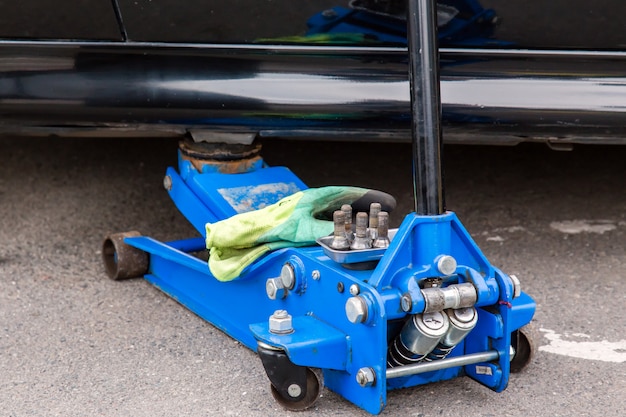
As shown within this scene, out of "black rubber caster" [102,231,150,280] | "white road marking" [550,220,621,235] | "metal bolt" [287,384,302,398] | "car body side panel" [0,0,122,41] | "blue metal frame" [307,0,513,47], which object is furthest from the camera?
"white road marking" [550,220,621,235]

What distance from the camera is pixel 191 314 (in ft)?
7.91

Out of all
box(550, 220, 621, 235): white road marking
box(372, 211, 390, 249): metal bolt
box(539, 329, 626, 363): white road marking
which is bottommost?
box(550, 220, 621, 235): white road marking

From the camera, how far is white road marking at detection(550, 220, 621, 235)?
2982 millimetres

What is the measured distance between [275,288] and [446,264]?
0.41 metres

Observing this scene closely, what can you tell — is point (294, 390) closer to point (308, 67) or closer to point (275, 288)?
point (275, 288)

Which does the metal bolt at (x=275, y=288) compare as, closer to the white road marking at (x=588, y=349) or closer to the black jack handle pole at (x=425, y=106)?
the black jack handle pole at (x=425, y=106)

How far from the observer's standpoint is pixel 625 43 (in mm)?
2268

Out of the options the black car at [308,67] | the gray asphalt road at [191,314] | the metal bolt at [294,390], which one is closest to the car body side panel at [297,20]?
the black car at [308,67]

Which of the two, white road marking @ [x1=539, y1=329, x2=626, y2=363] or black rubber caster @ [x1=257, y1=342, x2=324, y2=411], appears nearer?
black rubber caster @ [x1=257, y1=342, x2=324, y2=411]

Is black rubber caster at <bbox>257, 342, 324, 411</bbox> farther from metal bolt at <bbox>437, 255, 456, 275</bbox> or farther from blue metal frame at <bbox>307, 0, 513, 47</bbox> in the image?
blue metal frame at <bbox>307, 0, 513, 47</bbox>

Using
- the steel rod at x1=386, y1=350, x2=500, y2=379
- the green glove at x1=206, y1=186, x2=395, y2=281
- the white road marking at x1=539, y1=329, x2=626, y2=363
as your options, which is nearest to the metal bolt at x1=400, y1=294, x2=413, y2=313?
the steel rod at x1=386, y1=350, x2=500, y2=379

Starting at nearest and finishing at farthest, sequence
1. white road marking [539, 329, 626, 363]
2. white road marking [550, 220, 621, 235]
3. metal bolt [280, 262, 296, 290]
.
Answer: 1. metal bolt [280, 262, 296, 290]
2. white road marking [539, 329, 626, 363]
3. white road marking [550, 220, 621, 235]

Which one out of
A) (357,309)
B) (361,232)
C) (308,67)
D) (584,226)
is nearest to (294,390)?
(357,309)

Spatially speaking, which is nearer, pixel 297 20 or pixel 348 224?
pixel 348 224
